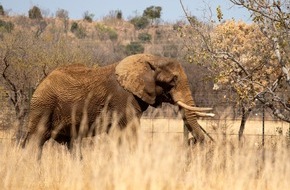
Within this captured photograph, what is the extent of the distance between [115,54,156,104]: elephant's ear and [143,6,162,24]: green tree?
10574 centimetres

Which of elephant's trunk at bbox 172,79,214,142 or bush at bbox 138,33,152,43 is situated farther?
bush at bbox 138,33,152,43

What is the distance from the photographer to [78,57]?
24.0 m

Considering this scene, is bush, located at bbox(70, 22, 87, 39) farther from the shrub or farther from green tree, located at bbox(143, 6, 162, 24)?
green tree, located at bbox(143, 6, 162, 24)

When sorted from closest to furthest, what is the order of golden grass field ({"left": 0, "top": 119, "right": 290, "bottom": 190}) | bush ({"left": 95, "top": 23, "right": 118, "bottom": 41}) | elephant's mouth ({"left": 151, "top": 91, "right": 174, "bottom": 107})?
golden grass field ({"left": 0, "top": 119, "right": 290, "bottom": 190}) < elephant's mouth ({"left": 151, "top": 91, "right": 174, "bottom": 107}) < bush ({"left": 95, "top": 23, "right": 118, "bottom": 41})

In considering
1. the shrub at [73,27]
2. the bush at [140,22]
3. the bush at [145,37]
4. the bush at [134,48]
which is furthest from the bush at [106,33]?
the bush at [134,48]

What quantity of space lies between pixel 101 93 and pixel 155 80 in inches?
42.4

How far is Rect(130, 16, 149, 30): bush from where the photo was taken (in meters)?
118

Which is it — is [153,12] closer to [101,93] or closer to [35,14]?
[35,14]

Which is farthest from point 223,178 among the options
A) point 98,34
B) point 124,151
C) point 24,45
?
point 98,34

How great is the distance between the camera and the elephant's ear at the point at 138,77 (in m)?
11.8

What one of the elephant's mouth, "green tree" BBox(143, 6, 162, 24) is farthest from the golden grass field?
"green tree" BBox(143, 6, 162, 24)

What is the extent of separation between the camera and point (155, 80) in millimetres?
12156

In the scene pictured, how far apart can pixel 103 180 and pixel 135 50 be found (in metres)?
79.4

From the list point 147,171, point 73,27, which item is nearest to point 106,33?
point 73,27
